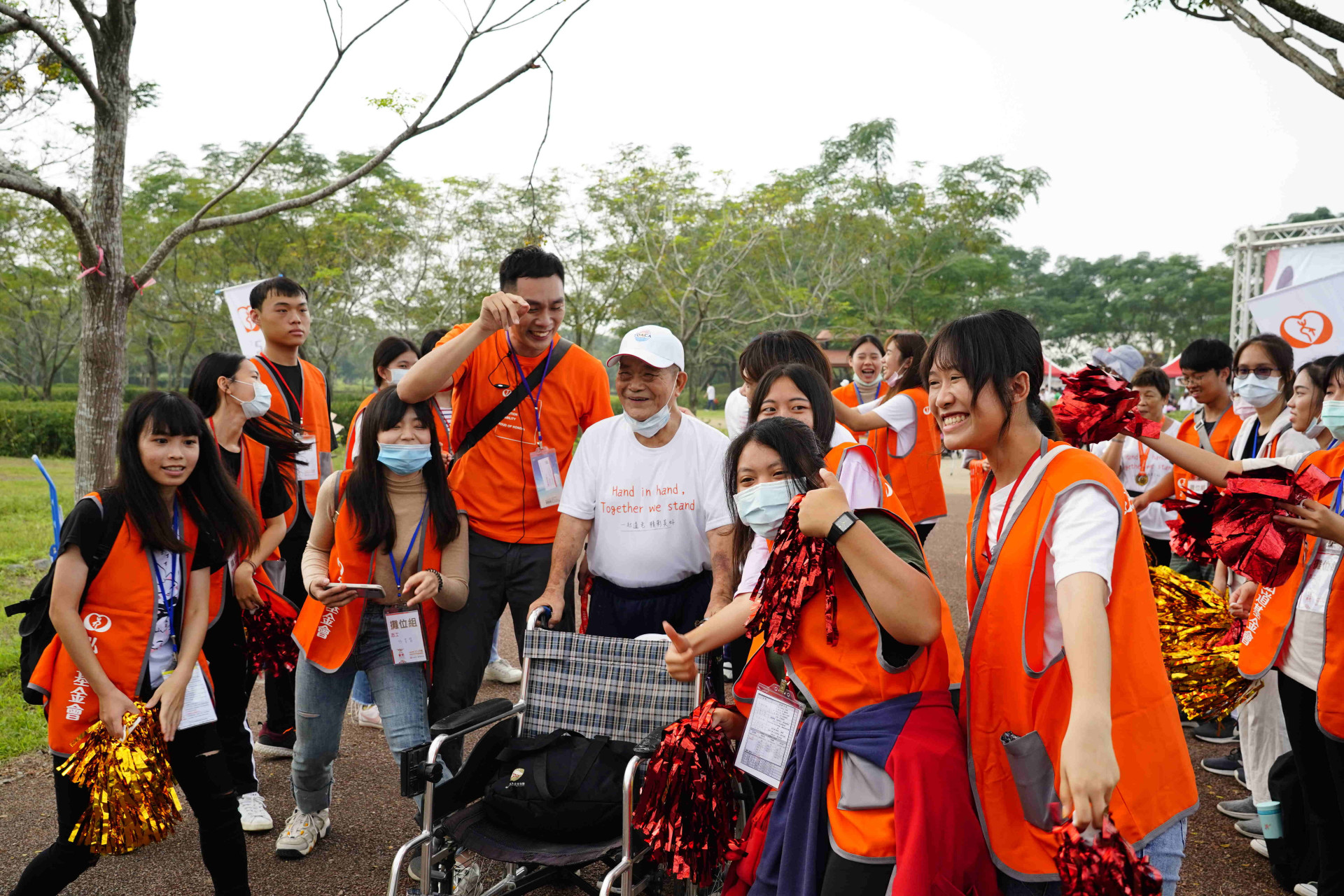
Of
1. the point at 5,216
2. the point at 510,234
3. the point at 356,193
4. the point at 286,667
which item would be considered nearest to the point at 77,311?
the point at 5,216

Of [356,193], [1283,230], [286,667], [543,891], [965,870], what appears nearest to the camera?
[965,870]

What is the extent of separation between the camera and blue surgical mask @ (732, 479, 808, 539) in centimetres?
222

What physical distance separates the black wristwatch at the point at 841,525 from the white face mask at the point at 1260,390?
3206mm

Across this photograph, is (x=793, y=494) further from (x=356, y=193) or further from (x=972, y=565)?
(x=356, y=193)

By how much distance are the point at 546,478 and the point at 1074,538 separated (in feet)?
7.43

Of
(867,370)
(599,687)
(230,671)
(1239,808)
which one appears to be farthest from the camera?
(867,370)

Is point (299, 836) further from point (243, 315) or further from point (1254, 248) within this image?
point (1254, 248)

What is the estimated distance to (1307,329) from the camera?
18.7 feet

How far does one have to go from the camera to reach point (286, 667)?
12.2 ft

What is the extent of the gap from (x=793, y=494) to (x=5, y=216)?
26.0 m

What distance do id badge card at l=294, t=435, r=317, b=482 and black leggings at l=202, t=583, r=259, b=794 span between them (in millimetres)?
1173

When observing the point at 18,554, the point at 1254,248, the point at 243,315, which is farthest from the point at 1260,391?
the point at 1254,248

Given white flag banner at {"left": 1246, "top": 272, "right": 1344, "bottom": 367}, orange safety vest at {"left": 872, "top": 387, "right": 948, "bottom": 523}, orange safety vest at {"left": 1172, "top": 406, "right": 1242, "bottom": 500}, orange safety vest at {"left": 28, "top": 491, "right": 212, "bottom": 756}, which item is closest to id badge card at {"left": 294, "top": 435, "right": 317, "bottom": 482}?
orange safety vest at {"left": 28, "top": 491, "right": 212, "bottom": 756}

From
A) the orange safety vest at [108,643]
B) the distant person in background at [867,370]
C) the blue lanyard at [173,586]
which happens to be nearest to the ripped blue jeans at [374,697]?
the blue lanyard at [173,586]
